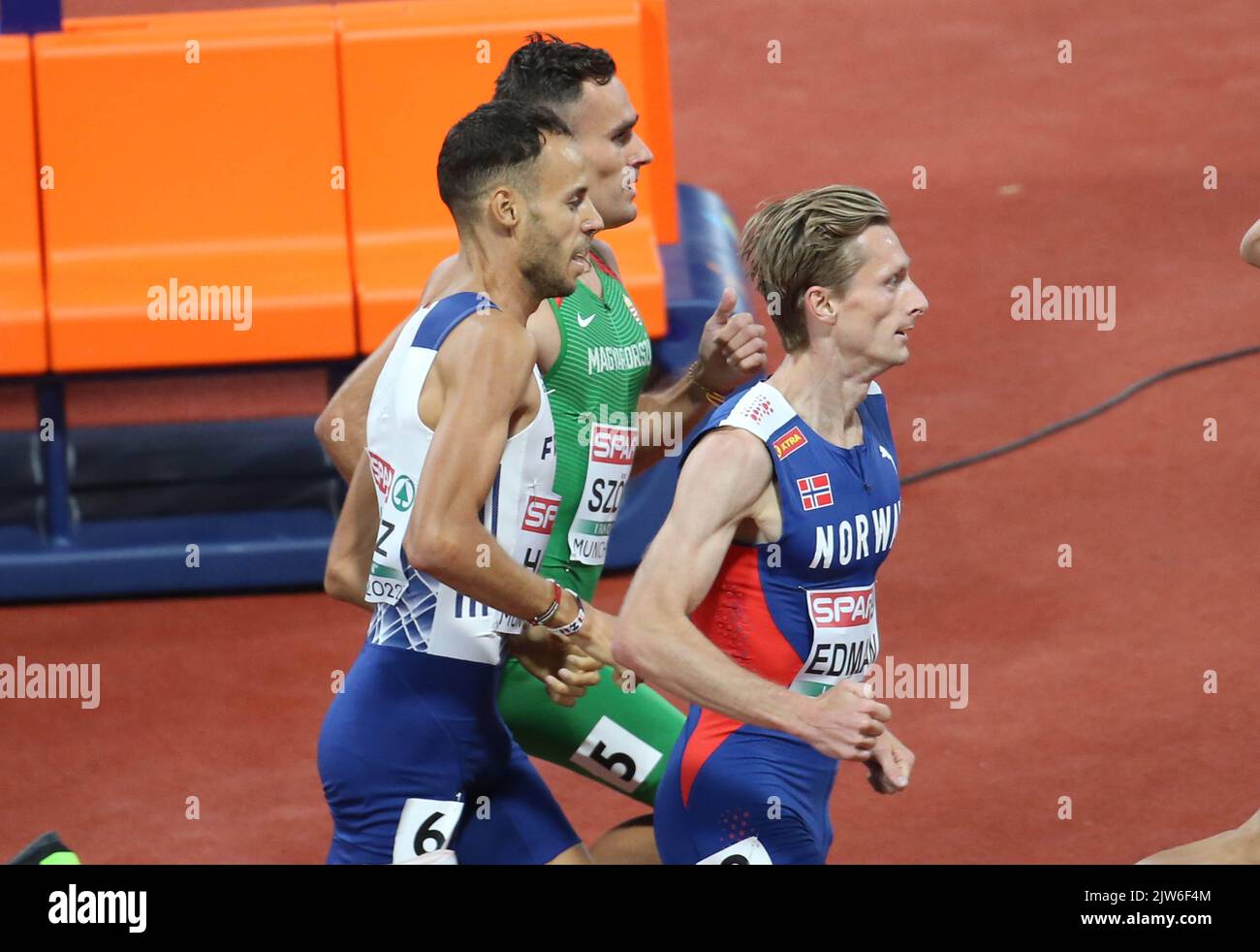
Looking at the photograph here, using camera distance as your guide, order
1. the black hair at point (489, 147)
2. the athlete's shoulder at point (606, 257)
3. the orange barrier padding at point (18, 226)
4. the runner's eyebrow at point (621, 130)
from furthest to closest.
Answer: the orange barrier padding at point (18, 226) → the athlete's shoulder at point (606, 257) → the runner's eyebrow at point (621, 130) → the black hair at point (489, 147)

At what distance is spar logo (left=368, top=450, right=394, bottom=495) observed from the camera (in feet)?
12.5

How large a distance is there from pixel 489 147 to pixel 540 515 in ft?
2.51

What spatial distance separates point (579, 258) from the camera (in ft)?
13.1

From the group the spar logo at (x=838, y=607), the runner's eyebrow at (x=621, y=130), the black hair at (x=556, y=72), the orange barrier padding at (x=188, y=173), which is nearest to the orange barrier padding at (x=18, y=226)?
the orange barrier padding at (x=188, y=173)

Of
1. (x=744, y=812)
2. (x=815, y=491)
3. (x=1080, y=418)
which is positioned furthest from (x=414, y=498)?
(x=1080, y=418)

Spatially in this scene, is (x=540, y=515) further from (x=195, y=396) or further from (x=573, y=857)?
(x=195, y=396)

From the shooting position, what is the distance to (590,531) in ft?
14.8

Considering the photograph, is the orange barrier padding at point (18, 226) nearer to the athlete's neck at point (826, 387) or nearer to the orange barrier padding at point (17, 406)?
the orange barrier padding at point (17, 406)

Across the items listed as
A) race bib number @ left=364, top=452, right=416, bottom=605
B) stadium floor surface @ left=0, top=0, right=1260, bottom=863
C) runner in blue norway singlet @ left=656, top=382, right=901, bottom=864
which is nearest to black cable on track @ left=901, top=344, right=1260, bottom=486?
stadium floor surface @ left=0, top=0, right=1260, bottom=863

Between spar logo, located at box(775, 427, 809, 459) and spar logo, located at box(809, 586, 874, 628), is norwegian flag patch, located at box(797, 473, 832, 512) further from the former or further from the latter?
spar logo, located at box(809, 586, 874, 628)

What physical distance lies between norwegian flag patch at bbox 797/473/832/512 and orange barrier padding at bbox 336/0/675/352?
12.0 ft

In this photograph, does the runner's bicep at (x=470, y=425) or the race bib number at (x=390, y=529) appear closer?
the runner's bicep at (x=470, y=425)

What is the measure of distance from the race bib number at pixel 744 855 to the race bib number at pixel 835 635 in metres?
0.31

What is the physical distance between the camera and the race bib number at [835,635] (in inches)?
147
